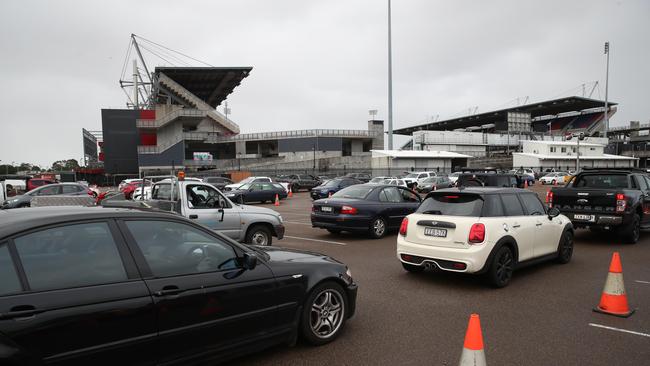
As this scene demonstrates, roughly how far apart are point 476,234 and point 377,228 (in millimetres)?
5246

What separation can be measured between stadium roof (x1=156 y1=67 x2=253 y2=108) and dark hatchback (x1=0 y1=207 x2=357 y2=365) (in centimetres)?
7803

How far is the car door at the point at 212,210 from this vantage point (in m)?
8.96

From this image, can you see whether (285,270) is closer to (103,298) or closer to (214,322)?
(214,322)

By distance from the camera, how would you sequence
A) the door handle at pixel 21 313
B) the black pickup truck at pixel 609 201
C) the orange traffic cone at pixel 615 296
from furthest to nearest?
the black pickup truck at pixel 609 201
the orange traffic cone at pixel 615 296
the door handle at pixel 21 313

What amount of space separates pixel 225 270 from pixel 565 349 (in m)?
3.49

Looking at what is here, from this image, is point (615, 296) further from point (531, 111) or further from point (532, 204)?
point (531, 111)

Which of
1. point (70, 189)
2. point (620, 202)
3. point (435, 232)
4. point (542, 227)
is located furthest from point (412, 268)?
point (70, 189)

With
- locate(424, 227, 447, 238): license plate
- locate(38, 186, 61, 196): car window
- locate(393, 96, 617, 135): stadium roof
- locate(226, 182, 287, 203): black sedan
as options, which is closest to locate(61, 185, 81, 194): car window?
locate(38, 186, 61, 196): car window

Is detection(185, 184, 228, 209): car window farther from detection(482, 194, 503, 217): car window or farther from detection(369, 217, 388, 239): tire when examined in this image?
detection(482, 194, 503, 217): car window

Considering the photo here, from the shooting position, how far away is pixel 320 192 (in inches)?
985

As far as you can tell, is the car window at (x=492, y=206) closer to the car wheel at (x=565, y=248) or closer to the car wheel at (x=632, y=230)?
the car wheel at (x=565, y=248)

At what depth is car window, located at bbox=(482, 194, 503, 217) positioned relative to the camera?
6.68 m

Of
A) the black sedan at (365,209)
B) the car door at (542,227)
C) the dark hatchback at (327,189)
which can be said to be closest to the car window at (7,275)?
the car door at (542,227)

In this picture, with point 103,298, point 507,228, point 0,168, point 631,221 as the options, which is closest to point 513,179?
point 631,221
